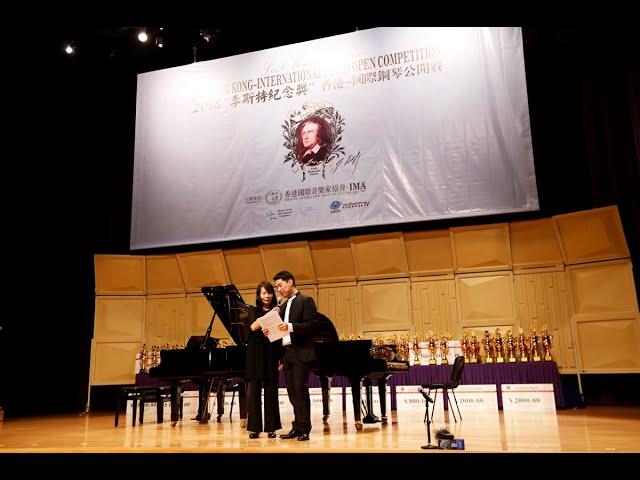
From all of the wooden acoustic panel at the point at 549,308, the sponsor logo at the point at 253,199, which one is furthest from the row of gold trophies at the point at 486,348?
the sponsor logo at the point at 253,199

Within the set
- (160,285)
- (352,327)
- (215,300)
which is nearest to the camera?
(215,300)

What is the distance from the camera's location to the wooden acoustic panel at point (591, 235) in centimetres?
792

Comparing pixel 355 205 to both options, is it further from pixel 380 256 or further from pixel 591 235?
pixel 591 235

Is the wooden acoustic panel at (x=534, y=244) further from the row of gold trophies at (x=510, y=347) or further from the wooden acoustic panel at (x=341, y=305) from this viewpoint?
the wooden acoustic panel at (x=341, y=305)

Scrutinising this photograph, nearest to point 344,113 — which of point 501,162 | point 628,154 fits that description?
point 501,162

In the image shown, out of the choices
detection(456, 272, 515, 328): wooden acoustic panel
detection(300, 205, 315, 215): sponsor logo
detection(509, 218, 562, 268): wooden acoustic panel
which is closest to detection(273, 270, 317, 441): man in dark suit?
detection(300, 205, 315, 215): sponsor logo

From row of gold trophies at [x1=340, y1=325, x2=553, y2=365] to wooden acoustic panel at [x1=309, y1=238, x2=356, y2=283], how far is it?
1.60m

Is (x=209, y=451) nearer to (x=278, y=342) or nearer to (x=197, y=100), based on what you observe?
(x=278, y=342)

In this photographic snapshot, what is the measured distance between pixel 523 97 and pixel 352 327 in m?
4.38

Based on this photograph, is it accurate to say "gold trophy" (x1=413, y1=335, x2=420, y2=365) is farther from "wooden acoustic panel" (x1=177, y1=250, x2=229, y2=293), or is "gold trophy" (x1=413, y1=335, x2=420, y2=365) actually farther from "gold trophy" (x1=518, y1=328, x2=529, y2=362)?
"wooden acoustic panel" (x1=177, y1=250, x2=229, y2=293)

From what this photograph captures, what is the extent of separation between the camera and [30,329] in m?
9.54

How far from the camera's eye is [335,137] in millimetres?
8812

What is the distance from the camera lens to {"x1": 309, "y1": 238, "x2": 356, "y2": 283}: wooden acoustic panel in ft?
31.3

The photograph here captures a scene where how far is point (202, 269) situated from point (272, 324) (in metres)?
5.72
